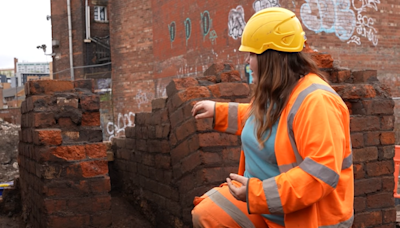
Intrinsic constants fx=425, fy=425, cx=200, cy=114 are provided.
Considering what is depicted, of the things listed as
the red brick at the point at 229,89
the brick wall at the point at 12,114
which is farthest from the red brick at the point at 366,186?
the brick wall at the point at 12,114

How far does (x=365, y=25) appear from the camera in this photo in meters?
10.3

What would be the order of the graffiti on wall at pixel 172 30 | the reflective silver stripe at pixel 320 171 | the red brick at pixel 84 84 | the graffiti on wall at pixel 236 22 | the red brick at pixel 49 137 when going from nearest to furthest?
the reflective silver stripe at pixel 320 171
the red brick at pixel 49 137
the red brick at pixel 84 84
the graffiti on wall at pixel 236 22
the graffiti on wall at pixel 172 30

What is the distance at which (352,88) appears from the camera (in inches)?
154

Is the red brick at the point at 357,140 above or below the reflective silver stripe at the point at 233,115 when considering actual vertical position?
below

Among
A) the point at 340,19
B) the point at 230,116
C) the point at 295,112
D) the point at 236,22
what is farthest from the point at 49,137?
the point at 340,19

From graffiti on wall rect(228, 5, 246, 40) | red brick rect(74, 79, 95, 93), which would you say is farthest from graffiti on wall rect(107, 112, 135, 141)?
red brick rect(74, 79, 95, 93)

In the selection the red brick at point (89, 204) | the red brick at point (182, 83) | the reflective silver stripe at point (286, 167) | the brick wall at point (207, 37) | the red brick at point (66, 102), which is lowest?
the red brick at point (89, 204)

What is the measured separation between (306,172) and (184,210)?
231 cm

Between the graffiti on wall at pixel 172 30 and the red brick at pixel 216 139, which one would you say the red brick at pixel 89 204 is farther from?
the graffiti on wall at pixel 172 30

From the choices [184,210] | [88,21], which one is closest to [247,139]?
[184,210]

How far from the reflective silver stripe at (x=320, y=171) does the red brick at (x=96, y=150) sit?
96.1 inches

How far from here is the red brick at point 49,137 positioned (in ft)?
12.3

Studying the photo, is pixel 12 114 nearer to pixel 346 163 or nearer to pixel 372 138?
pixel 372 138

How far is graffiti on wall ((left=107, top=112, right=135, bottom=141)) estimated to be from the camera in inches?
639
